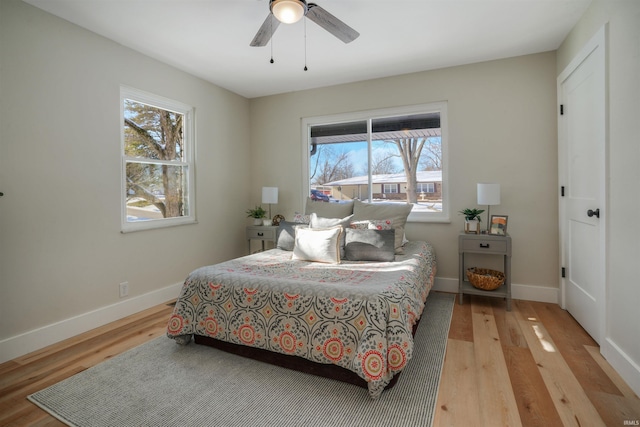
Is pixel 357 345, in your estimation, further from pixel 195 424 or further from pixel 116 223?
pixel 116 223

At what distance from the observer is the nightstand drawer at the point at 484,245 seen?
3.11 meters

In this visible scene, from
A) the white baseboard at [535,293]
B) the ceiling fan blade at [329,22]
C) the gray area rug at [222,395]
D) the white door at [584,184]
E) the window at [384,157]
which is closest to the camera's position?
the gray area rug at [222,395]

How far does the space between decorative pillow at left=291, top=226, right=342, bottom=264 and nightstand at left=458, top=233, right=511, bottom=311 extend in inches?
52.1

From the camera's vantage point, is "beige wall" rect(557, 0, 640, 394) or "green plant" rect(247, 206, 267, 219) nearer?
"beige wall" rect(557, 0, 640, 394)

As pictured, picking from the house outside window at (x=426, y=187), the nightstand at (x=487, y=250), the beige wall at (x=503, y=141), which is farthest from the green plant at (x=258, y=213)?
the nightstand at (x=487, y=250)

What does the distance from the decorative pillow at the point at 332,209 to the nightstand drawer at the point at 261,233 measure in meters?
0.66

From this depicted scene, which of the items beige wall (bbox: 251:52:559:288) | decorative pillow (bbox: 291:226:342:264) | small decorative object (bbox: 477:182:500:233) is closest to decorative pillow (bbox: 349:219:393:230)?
decorative pillow (bbox: 291:226:342:264)

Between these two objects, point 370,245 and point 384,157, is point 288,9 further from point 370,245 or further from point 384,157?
point 384,157

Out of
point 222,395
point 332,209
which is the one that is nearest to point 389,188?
point 332,209

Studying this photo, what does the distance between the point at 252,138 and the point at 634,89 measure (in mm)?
4043

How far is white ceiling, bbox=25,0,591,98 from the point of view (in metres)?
2.44

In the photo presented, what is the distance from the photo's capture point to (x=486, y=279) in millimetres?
→ 3152

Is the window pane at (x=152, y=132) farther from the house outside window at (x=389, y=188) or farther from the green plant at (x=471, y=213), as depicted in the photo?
the green plant at (x=471, y=213)

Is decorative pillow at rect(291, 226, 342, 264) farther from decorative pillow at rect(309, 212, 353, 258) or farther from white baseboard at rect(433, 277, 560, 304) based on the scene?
white baseboard at rect(433, 277, 560, 304)
